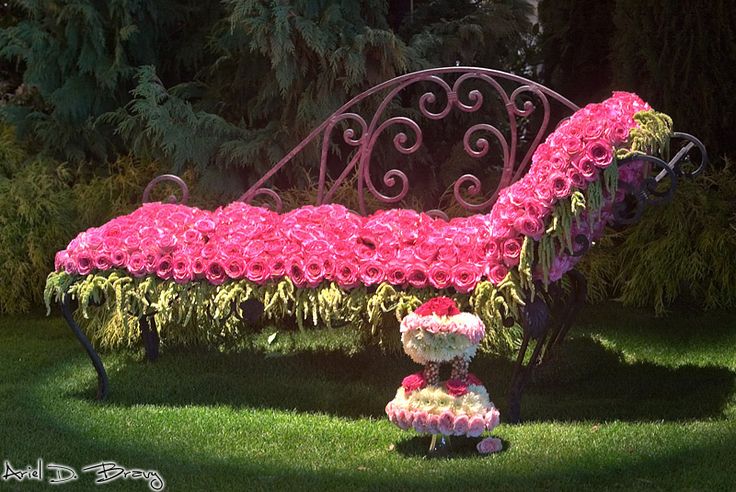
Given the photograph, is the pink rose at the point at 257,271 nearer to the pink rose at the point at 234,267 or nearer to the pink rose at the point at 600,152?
the pink rose at the point at 234,267

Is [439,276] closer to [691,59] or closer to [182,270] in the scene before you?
[182,270]

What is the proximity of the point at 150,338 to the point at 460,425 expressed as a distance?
7.32 ft

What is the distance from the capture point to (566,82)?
22.1 ft

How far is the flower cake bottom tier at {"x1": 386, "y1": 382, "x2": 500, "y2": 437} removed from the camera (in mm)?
3473

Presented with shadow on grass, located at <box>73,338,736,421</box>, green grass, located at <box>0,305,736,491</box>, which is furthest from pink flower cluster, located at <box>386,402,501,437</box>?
shadow on grass, located at <box>73,338,736,421</box>

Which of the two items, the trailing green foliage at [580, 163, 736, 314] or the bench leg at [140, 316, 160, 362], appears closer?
the bench leg at [140, 316, 160, 362]

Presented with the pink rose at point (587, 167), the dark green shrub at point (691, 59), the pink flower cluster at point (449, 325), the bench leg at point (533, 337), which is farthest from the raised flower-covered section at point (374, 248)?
the dark green shrub at point (691, 59)

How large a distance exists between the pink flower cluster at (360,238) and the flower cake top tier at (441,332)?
358 millimetres

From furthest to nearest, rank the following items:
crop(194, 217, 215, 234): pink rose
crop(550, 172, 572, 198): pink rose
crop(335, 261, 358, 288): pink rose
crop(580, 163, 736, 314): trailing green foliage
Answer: crop(580, 163, 736, 314): trailing green foliage, crop(194, 217, 215, 234): pink rose, crop(335, 261, 358, 288): pink rose, crop(550, 172, 572, 198): pink rose

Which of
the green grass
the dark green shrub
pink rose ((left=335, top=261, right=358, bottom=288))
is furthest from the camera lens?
the dark green shrub

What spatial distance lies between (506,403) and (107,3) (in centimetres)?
373

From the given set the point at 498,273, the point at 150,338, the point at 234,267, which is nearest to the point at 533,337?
the point at 498,273

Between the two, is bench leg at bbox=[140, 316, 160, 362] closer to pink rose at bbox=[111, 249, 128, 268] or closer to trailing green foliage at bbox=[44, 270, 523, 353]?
trailing green foliage at bbox=[44, 270, 523, 353]

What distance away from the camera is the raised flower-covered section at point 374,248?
12.2ft
